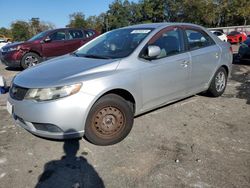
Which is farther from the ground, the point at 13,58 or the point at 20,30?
the point at 20,30

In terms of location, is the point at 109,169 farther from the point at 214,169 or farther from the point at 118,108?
the point at 214,169

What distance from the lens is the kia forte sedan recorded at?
133 inches

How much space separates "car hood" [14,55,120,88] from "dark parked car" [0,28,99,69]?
6553 mm

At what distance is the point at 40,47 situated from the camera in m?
10.5

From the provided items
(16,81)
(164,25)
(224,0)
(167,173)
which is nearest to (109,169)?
(167,173)

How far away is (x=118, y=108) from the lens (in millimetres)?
3787

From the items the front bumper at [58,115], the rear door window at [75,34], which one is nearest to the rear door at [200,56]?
the front bumper at [58,115]

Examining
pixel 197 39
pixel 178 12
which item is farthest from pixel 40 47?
pixel 178 12

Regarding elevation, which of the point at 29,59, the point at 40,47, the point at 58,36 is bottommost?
the point at 29,59

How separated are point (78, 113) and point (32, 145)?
97 centimetres

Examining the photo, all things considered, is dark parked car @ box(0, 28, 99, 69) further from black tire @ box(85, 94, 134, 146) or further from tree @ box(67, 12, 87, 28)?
tree @ box(67, 12, 87, 28)

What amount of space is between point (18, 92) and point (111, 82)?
1.20 meters

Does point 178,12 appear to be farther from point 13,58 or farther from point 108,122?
point 108,122

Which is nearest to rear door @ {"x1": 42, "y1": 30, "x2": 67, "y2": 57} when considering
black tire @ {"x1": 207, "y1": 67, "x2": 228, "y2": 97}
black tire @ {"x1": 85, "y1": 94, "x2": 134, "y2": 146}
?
black tire @ {"x1": 207, "y1": 67, "x2": 228, "y2": 97}
